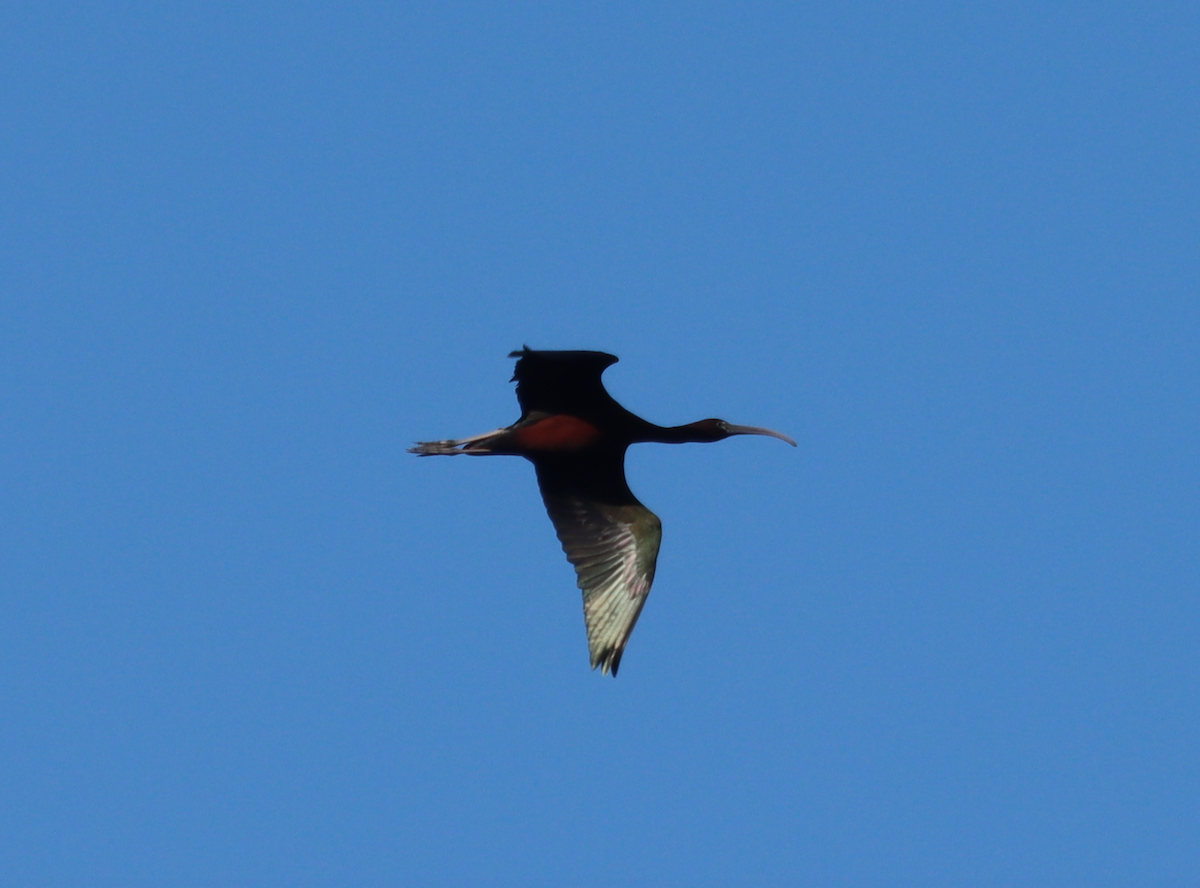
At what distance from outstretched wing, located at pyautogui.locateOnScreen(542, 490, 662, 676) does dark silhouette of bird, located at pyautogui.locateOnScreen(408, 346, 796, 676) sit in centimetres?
1

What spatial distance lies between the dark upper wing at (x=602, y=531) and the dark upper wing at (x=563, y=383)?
731 millimetres

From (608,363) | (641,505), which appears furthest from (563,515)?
(608,363)

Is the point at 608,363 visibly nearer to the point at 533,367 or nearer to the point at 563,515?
the point at 533,367

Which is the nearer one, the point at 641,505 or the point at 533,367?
the point at 533,367

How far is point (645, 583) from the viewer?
21875 mm

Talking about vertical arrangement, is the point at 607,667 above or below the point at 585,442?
below

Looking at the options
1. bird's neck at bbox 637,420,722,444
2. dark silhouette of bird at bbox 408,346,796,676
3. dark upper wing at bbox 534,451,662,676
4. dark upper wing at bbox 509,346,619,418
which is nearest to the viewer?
dark upper wing at bbox 509,346,619,418

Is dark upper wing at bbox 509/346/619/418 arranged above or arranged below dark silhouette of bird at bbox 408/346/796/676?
above

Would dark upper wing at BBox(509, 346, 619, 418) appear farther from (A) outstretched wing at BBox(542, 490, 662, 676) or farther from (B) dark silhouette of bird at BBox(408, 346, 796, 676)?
(A) outstretched wing at BBox(542, 490, 662, 676)

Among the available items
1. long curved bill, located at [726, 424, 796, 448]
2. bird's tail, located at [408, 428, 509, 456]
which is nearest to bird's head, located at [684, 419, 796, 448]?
long curved bill, located at [726, 424, 796, 448]

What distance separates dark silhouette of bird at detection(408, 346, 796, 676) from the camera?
21328 millimetres

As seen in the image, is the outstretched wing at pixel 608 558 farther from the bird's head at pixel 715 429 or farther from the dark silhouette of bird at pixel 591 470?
the bird's head at pixel 715 429

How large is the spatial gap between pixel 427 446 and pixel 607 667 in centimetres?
362

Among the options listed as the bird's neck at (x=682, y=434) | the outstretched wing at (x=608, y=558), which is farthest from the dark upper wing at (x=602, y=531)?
the bird's neck at (x=682, y=434)
